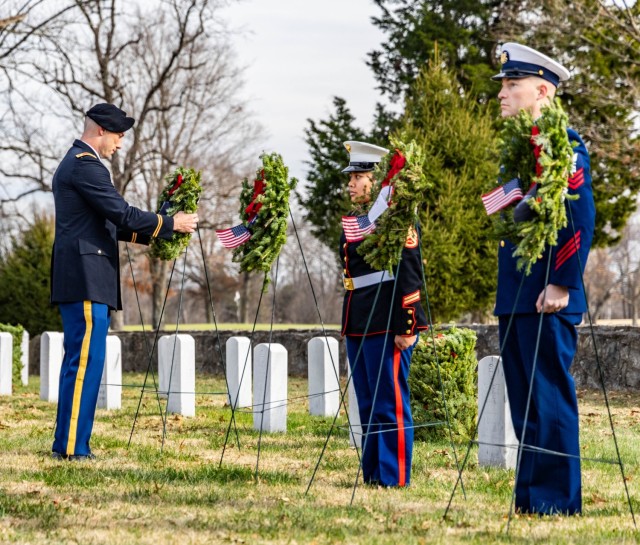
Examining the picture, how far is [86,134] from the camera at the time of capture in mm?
6492

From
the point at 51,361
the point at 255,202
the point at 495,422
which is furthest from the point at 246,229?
the point at 51,361

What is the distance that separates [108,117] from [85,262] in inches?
40.5

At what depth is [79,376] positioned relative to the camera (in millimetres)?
6312

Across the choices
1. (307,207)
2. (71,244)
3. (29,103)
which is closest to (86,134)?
(71,244)

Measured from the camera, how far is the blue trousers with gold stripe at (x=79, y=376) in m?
6.29

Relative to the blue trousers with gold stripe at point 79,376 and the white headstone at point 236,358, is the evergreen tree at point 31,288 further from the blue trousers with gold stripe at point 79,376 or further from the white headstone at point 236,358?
the blue trousers with gold stripe at point 79,376

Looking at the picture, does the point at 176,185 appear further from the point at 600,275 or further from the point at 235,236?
the point at 600,275

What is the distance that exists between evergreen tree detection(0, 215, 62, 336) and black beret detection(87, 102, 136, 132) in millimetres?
14408

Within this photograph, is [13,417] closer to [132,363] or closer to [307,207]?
[132,363]

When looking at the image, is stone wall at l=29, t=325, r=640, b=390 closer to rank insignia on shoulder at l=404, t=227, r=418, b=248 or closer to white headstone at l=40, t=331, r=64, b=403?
white headstone at l=40, t=331, r=64, b=403

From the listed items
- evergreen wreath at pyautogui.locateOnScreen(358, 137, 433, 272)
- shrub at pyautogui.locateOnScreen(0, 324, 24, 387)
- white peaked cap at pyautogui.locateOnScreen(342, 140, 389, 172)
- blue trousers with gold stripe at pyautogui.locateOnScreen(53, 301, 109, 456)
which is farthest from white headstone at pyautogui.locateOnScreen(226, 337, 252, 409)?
shrub at pyautogui.locateOnScreen(0, 324, 24, 387)

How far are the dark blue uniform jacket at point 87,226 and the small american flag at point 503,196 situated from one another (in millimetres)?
2845

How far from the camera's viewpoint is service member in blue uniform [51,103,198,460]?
629 centimetres

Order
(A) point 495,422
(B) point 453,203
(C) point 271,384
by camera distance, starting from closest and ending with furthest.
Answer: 1. (A) point 495,422
2. (C) point 271,384
3. (B) point 453,203
